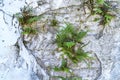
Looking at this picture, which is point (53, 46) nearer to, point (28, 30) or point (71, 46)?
point (71, 46)

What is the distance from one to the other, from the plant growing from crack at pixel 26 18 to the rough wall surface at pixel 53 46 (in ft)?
0.29

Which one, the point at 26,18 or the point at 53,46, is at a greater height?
the point at 26,18

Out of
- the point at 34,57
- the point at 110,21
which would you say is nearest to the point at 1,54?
the point at 34,57

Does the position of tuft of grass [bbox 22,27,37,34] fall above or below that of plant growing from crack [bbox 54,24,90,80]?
above

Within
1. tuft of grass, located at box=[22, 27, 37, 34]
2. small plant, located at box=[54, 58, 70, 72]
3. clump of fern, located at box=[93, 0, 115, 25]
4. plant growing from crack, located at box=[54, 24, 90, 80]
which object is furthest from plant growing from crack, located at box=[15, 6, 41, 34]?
clump of fern, located at box=[93, 0, 115, 25]

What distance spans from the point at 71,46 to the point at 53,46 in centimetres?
35

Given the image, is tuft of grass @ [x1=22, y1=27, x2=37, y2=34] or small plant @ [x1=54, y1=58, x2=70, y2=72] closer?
tuft of grass @ [x1=22, y1=27, x2=37, y2=34]

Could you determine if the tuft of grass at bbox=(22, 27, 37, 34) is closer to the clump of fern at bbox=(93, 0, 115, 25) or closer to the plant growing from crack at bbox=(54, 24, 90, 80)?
the plant growing from crack at bbox=(54, 24, 90, 80)

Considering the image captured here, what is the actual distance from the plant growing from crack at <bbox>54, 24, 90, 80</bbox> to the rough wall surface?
120mm

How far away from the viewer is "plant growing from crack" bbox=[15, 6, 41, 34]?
4.22 meters

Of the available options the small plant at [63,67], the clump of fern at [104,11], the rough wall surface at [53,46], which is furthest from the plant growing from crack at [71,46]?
the clump of fern at [104,11]

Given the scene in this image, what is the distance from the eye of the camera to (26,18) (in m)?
4.27

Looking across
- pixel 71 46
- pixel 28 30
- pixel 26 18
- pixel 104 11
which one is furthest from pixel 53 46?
pixel 104 11

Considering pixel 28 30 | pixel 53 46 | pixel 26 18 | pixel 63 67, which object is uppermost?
pixel 26 18
